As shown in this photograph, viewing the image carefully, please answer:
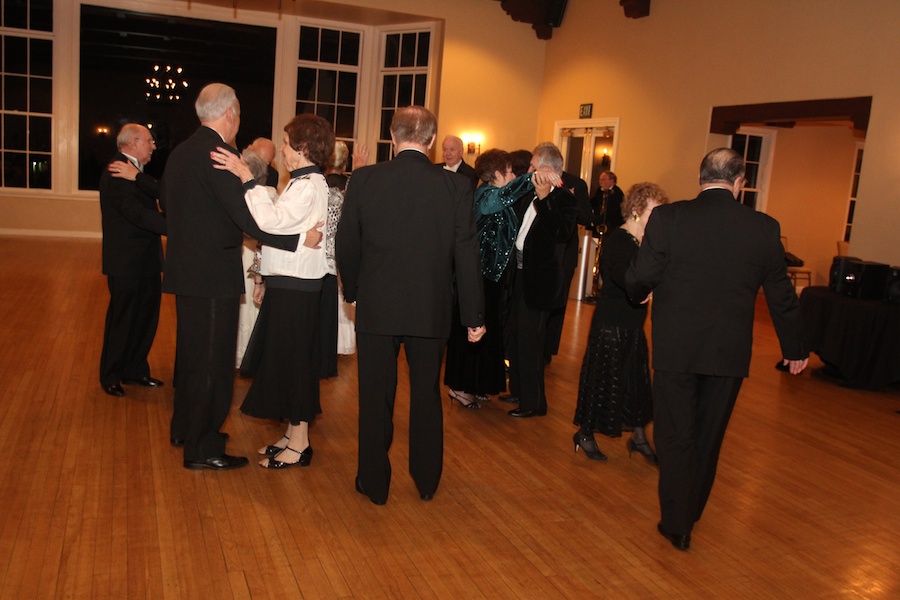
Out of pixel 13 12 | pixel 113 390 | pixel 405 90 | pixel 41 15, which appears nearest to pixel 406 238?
pixel 113 390

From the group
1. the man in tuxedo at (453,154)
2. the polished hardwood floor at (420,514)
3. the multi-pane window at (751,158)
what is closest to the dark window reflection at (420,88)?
the multi-pane window at (751,158)

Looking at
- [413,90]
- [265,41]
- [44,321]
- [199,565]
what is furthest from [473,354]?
[265,41]

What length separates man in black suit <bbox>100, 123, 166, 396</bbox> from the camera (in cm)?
438

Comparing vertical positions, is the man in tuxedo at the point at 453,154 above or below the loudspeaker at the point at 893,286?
above

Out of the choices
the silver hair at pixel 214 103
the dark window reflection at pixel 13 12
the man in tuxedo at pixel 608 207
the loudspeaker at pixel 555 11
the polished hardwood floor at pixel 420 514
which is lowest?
the polished hardwood floor at pixel 420 514

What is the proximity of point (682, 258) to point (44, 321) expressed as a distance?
5713mm

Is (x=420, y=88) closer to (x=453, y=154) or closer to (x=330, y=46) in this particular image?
(x=330, y=46)

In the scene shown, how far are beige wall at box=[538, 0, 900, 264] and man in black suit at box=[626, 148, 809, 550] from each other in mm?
5811

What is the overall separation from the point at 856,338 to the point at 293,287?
500cm

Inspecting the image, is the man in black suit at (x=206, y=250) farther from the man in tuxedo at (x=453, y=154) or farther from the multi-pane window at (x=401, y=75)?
the multi-pane window at (x=401, y=75)

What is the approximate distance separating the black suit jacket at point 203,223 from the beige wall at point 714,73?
6.91m

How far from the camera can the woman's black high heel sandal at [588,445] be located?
4.11 metres

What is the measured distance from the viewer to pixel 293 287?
3518 millimetres

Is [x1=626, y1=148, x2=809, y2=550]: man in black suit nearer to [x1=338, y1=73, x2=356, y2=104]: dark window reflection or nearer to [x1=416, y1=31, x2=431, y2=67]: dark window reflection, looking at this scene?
[x1=416, y1=31, x2=431, y2=67]: dark window reflection
